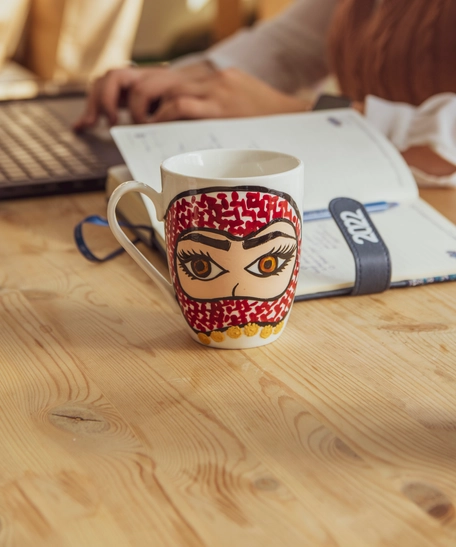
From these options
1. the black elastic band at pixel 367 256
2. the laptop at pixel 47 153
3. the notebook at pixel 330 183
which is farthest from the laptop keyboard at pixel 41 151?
the black elastic band at pixel 367 256

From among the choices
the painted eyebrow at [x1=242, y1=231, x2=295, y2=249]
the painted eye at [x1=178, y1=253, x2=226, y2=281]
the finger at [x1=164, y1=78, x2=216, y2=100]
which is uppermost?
the painted eyebrow at [x1=242, y1=231, x2=295, y2=249]

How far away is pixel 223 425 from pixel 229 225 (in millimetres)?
126

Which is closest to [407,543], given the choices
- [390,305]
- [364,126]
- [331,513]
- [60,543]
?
[331,513]

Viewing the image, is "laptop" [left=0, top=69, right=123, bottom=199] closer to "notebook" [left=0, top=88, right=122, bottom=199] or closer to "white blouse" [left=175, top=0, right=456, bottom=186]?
"notebook" [left=0, top=88, right=122, bottom=199]

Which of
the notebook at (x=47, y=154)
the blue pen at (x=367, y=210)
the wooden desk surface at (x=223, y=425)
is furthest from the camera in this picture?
the notebook at (x=47, y=154)

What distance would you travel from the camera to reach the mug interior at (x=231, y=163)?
50cm

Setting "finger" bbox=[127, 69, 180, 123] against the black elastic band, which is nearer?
the black elastic band

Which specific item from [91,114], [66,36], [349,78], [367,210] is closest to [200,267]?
[367,210]

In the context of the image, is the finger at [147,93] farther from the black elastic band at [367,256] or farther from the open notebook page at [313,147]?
the black elastic band at [367,256]

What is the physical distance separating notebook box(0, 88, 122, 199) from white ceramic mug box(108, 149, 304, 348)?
1.13 ft

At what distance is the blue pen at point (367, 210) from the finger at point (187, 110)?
12.3 inches

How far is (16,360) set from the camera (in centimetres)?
48

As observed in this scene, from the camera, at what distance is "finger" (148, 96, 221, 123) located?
910 mm

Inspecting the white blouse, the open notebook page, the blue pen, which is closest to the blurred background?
the white blouse
